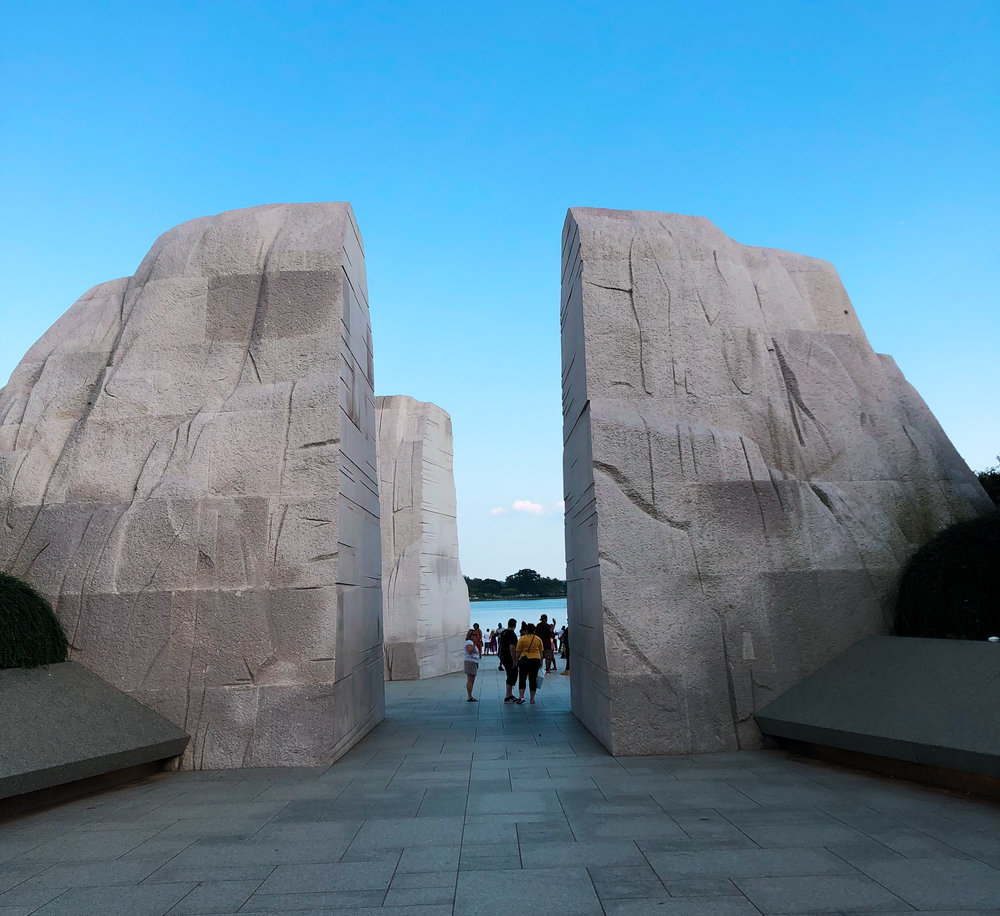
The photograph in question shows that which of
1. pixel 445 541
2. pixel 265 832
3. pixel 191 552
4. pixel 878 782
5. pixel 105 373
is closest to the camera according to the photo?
pixel 265 832

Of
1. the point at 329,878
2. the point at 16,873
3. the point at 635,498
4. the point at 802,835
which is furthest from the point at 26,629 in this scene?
the point at 802,835

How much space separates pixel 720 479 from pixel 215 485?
580 centimetres

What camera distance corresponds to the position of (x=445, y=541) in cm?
1912

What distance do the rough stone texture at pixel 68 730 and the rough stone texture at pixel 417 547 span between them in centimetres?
954

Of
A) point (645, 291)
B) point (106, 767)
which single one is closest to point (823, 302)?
point (645, 291)

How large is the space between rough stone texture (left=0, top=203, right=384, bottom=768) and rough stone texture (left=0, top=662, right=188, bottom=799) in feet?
1.05

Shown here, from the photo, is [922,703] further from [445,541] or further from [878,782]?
[445,541]

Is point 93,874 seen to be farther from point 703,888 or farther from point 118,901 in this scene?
point 703,888

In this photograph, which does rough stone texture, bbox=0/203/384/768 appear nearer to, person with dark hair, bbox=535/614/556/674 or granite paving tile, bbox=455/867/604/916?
granite paving tile, bbox=455/867/604/916

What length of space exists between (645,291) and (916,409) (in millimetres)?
4003

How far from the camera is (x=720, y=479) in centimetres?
849

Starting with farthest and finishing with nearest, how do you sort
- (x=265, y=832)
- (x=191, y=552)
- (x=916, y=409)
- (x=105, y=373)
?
(x=916, y=409) < (x=105, y=373) < (x=191, y=552) < (x=265, y=832)

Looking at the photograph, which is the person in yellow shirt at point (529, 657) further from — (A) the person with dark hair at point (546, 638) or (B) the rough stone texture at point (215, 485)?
(B) the rough stone texture at point (215, 485)

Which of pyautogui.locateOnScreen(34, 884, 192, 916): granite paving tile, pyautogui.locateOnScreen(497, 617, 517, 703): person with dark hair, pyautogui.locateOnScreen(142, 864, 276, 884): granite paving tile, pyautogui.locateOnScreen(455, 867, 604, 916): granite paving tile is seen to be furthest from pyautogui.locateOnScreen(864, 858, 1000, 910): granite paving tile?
pyautogui.locateOnScreen(497, 617, 517, 703): person with dark hair
